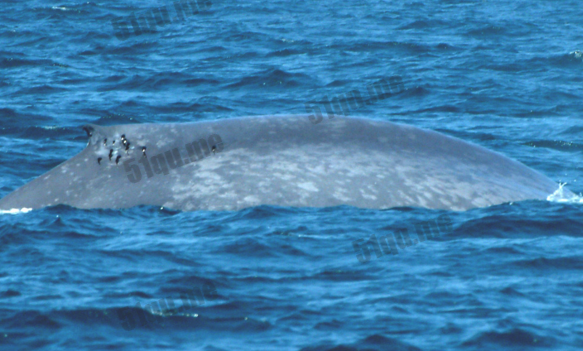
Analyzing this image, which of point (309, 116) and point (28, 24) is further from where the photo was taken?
point (28, 24)

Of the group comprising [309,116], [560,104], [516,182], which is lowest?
[560,104]

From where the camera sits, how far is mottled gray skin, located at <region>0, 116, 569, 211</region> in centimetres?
1221

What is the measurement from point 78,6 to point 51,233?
33744 millimetres

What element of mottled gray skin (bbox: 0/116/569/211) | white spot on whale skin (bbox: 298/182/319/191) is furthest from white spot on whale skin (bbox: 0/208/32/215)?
white spot on whale skin (bbox: 298/182/319/191)

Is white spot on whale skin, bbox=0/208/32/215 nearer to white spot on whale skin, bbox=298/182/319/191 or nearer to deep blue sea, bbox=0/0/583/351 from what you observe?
deep blue sea, bbox=0/0/583/351

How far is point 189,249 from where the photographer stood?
1152 centimetres

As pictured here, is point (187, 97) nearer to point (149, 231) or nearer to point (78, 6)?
point (149, 231)

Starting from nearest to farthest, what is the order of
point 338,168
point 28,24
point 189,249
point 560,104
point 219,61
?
point 189,249 < point 338,168 < point 560,104 < point 219,61 < point 28,24

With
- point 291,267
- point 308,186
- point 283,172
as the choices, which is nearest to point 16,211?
point 283,172

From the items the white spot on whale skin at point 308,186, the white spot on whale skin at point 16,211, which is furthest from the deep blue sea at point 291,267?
the white spot on whale skin at point 308,186

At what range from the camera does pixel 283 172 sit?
12281 millimetres

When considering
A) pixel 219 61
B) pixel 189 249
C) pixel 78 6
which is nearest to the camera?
pixel 189 249

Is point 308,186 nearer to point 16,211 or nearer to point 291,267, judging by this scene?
point 291,267

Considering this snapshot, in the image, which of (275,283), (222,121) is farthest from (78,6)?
(275,283)
